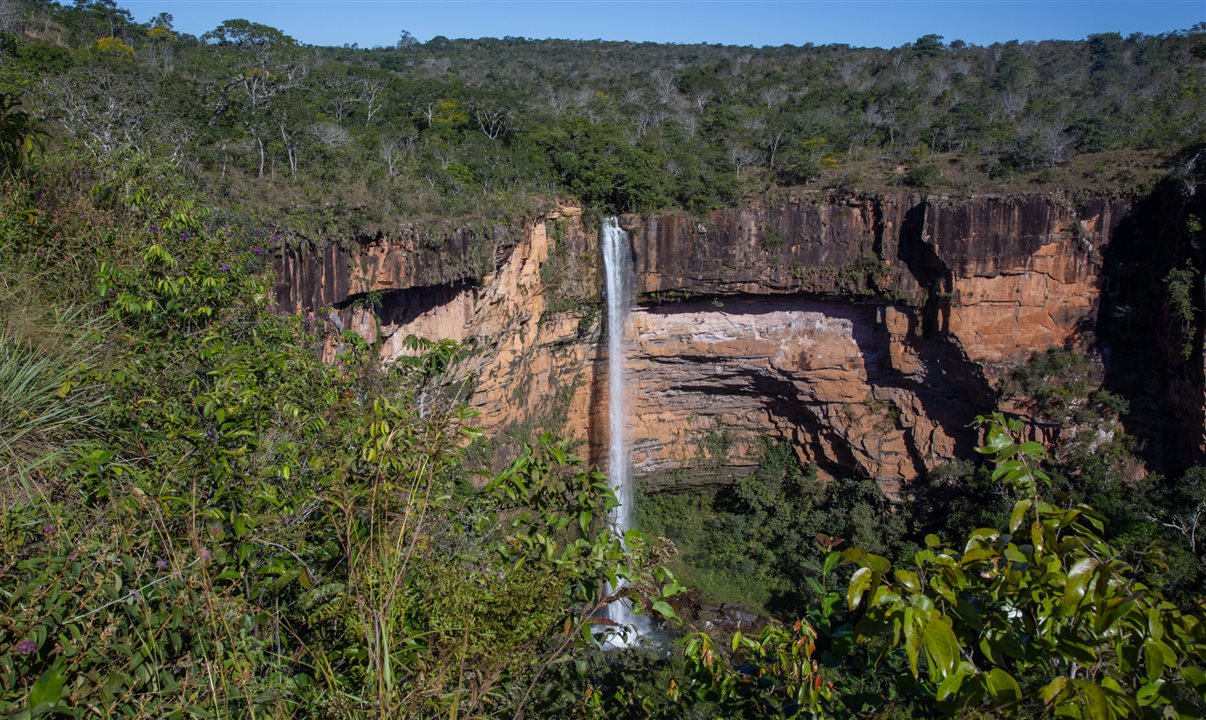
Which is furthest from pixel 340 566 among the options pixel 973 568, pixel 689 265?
pixel 689 265

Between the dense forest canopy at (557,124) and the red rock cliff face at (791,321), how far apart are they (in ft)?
3.30

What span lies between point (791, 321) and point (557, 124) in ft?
25.6

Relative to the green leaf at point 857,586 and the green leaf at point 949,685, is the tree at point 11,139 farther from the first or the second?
the green leaf at point 949,685

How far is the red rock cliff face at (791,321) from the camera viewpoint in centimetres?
1542

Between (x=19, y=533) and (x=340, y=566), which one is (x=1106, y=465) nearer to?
(x=340, y=566)

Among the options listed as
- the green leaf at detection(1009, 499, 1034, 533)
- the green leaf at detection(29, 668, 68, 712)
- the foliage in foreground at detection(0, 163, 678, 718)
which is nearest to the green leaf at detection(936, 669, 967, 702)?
the green leaf at detection(1009, 499, 1034, 533)

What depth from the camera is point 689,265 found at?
17.1m

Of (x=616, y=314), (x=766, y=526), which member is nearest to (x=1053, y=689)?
(x=616, y=314)

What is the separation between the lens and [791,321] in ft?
58.6

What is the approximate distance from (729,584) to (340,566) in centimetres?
1555

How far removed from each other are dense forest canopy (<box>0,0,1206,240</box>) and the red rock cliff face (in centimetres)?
101

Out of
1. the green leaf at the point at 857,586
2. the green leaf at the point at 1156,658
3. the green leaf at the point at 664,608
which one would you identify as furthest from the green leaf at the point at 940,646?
the green leaf at the point at 664,608

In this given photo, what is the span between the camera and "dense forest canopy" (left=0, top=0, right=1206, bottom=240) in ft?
42.8

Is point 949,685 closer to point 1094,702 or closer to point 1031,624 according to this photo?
point 1094,702
